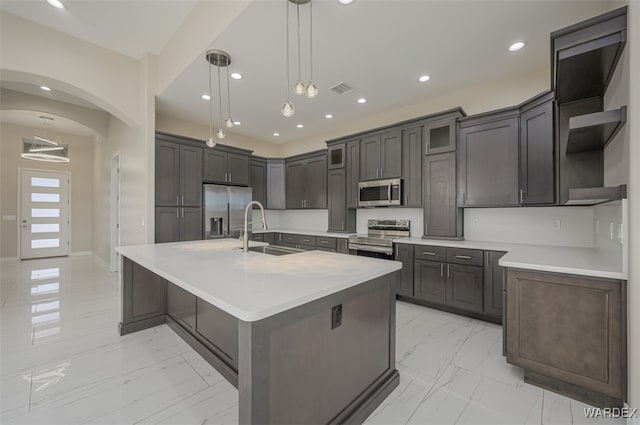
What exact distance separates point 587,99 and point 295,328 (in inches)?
122

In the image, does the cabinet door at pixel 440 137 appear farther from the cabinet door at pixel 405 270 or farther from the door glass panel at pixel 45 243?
the door glass panel at pixel 45 243

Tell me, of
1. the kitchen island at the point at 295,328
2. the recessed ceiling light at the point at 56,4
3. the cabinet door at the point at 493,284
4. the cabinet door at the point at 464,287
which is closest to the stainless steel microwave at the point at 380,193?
the cabinet door at the point at 464,287

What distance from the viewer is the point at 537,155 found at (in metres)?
2.80

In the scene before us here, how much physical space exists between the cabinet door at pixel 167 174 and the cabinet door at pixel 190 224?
228 millimetres

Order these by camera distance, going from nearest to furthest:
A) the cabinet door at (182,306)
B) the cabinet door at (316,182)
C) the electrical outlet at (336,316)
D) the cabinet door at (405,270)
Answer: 1. the electrical outlet at (336,316)
2. the cabinet door at (182,306)
3. the cabinet door at (405,270)
4. the cabinet door at (316,182)

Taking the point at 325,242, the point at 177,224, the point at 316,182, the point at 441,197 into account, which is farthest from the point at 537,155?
the point at 177,224

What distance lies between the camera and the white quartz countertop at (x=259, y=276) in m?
1.07

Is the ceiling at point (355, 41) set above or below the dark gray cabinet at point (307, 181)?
above

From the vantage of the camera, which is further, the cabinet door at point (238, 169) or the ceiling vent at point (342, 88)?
the cabinet door at point (238, 169)

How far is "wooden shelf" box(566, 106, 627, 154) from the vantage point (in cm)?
155

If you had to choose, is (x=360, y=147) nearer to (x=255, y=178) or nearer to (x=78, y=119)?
(x=255, y=178)

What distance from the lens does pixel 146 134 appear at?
3896mm

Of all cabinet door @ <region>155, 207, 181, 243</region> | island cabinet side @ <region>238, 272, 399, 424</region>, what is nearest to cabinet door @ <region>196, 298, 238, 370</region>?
island cabinet side @ <region>238, 272, 399, 424</region>

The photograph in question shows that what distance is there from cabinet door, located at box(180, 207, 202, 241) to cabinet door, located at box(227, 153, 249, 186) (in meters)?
0.92
